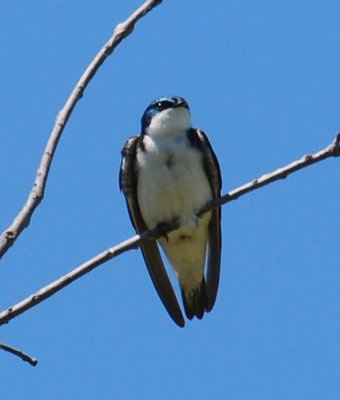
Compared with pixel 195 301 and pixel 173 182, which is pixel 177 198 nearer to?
pixel 173 182

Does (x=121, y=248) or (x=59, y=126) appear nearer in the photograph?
(x=59, y=126)

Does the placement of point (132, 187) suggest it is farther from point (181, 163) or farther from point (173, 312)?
point (173, 312)

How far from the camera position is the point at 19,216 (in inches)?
141

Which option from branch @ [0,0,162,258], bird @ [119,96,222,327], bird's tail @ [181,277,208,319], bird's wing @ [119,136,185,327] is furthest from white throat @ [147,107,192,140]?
branch @ [0,0,162,258]

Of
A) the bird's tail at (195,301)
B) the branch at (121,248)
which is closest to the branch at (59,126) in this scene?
the branch at (121,248)

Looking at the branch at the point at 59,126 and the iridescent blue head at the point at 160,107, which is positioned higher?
the iridescent blue head at the point at 160,107

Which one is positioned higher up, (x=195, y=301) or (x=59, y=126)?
(x=195, y=301)

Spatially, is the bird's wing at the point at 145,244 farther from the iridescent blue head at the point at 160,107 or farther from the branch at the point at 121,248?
the branch at the point at 121,248

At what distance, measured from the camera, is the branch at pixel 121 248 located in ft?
11.5

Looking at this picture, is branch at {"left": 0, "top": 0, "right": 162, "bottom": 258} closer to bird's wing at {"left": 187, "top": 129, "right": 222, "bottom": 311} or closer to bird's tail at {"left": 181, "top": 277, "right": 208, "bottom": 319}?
bird's wing at {"left": 187, "top": 129, "right": 222, "bottom": 311}

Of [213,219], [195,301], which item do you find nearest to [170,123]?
[213,219]

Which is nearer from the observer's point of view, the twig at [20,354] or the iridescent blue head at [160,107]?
the twig at [20,354]

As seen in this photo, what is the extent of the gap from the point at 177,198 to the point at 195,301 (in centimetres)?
85

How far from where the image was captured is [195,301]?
23.9 feet
